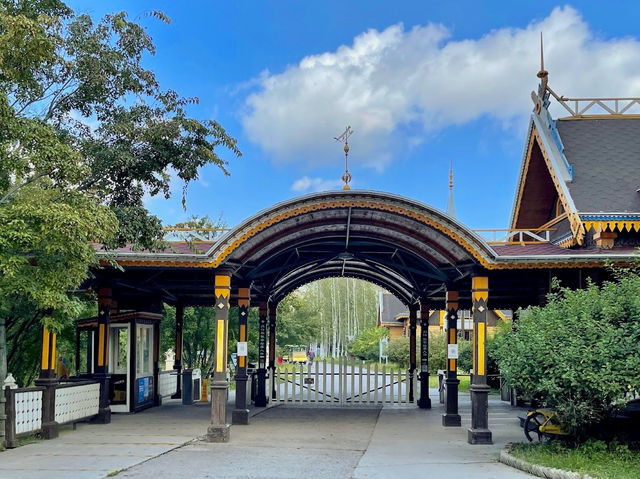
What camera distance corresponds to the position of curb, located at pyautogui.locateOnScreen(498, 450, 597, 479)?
31.4ft

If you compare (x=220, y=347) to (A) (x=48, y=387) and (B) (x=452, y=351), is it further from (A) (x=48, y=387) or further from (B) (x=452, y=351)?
(B) (x=452, y=351)

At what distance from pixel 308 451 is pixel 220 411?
203 cm

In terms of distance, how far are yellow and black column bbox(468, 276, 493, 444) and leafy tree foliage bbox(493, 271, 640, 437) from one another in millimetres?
2140

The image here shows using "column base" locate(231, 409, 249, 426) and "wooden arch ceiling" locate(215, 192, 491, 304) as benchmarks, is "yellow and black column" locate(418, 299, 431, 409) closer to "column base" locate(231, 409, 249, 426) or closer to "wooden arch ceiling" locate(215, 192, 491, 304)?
"wooden arch ceiling" locate(215, 192, 491, 304)

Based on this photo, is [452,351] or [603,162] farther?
[603,162]

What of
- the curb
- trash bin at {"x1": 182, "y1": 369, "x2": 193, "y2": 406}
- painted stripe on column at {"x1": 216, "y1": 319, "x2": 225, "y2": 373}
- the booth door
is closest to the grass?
the curb

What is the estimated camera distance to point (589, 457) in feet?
35.2

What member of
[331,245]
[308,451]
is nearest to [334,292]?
[331,245]

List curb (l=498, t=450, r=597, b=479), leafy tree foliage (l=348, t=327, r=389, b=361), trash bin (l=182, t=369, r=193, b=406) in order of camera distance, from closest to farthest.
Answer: curb (l=498, t=450, r=597, b=479) < trash bin (l=182, t=369, r=193, b=406) < leafy tree foliage (l=348, t=327, r=389, b=361)

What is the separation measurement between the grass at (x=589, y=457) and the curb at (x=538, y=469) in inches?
5.1

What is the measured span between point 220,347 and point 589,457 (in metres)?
6.91

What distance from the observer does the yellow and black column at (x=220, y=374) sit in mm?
13602

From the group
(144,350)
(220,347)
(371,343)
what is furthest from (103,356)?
(371,343)

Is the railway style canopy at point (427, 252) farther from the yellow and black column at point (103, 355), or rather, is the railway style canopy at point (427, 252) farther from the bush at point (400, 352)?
the bush at point (400, 352)
